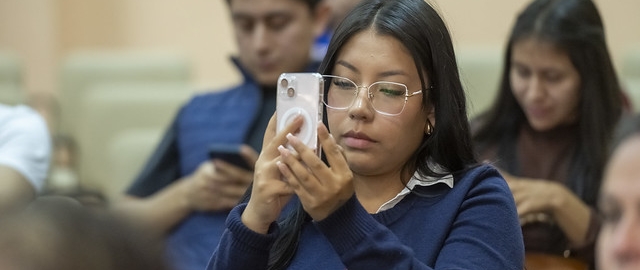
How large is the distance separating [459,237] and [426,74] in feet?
0.84

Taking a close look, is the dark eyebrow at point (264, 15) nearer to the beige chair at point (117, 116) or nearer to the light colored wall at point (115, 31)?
the beige chair at point (117, 116)

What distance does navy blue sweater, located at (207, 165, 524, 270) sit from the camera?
4.71 ft

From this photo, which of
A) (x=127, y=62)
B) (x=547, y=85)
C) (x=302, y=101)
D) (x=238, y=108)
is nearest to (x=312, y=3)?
(x=238, y=108)

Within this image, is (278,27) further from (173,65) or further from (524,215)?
(173,65)

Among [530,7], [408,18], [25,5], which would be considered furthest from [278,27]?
[25,5]

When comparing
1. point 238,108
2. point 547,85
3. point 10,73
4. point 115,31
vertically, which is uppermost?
point 547,85

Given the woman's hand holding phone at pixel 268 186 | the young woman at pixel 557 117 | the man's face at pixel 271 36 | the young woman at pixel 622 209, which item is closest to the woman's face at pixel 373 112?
the woman's hand holding phone at pixel 268 186

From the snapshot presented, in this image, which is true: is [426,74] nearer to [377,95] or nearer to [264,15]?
[377,95]

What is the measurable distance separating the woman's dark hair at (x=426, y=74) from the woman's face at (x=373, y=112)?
0.02 meters

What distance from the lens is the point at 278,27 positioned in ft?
8.62

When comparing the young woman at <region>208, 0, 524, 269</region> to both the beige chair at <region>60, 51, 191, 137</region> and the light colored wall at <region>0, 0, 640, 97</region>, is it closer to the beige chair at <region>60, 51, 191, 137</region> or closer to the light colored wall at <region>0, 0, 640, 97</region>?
the beige chair at <region>60, 51, 191, 137</region>

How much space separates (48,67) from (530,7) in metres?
3.65

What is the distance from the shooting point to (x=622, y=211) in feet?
3.01

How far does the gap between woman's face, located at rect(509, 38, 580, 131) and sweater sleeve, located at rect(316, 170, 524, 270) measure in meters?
0.89
